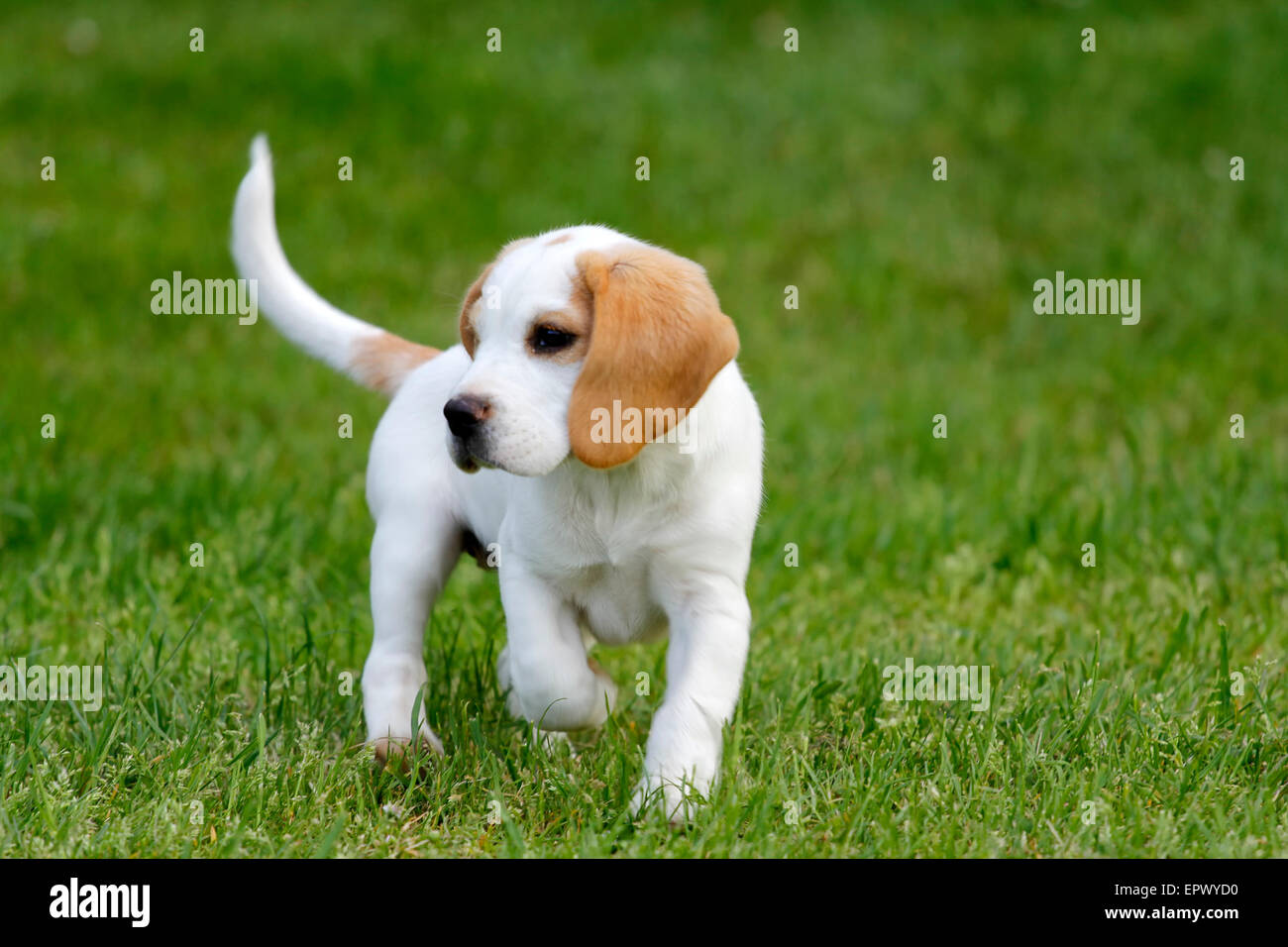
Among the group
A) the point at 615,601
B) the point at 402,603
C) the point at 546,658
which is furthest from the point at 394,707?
the point at 615,601

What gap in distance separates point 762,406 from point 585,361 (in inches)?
170

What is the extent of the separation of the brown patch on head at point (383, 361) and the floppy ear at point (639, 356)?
118cm

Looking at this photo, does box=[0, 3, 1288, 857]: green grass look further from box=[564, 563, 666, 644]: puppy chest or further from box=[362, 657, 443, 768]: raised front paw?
box=[564, 563, 666, 644]: puppy chest

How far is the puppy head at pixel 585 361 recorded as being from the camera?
3.16 meters

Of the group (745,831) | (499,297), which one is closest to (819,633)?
(745,831)

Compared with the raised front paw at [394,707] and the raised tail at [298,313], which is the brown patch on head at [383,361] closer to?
the raised tail at [298,313]

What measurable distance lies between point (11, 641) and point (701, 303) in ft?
8.38

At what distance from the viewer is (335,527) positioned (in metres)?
5.73

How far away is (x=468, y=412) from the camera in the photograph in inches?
123

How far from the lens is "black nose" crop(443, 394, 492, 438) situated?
3125 millimetres

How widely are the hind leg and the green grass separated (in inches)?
5.8

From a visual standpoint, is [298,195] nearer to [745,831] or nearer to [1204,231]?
[1204,231]

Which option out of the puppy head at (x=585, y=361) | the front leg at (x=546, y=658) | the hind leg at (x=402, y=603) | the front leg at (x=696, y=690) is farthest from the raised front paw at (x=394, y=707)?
the puppy head at (x=585, y=361)

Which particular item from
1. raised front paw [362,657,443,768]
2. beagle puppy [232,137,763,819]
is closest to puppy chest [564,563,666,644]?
beagle puppy [232,137,763,819]
